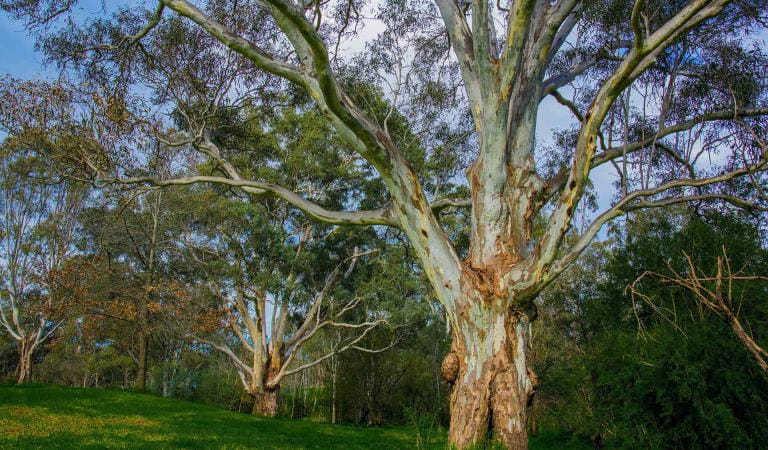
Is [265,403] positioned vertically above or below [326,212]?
A: below

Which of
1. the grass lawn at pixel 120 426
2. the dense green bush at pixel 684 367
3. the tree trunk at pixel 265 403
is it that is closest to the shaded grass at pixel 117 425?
the grass lawn at pixel 120 426

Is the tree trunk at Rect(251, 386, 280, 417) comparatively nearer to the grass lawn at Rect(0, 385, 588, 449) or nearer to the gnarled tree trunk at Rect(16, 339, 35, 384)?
the grass lawn at Rect(0, 385, 588, 449)

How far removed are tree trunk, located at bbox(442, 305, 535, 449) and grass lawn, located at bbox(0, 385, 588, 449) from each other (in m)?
0.33

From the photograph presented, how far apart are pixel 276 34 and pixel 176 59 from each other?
6.29 ft

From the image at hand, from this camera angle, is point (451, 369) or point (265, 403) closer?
point (451, 369)

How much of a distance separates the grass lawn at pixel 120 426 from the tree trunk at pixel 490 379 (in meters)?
0.33

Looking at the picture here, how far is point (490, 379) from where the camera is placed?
16.7 ft

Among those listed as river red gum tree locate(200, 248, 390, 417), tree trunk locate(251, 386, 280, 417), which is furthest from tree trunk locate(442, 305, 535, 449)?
tree trunk locate(251, 386, 280, 417)

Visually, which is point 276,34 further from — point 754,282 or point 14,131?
point 754,282

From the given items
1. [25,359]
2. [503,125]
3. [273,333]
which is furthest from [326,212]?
[25,359]

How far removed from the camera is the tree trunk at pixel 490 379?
4977 mm

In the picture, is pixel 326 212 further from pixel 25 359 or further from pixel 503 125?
pixel 25 359

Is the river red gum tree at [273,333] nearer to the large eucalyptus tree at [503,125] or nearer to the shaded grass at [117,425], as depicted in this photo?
the shaded grass at [117,425]

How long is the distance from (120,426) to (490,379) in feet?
18.9
